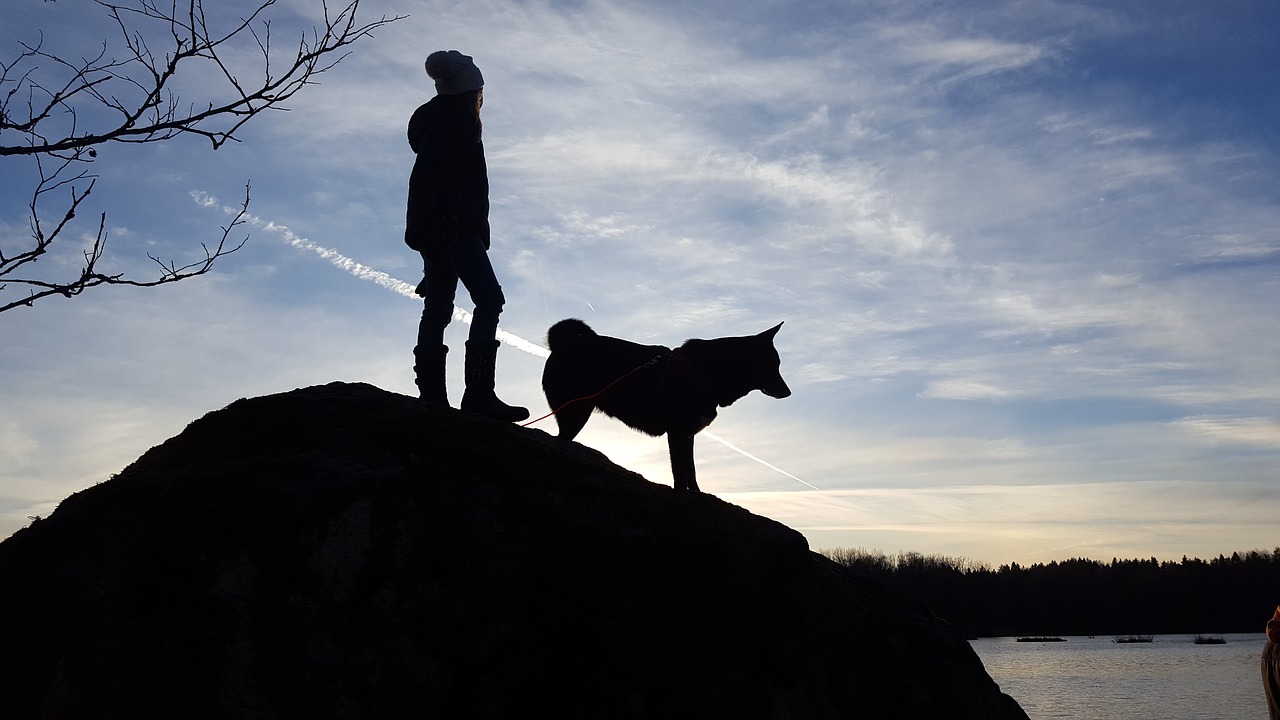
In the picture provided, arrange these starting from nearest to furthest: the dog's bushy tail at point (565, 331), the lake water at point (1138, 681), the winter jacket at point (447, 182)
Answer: the winter jacket at point (447, 182), the dog's bushy tail at point (565, 331), the lake water at point (1138, 681)

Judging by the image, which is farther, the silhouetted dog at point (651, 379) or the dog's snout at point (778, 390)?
the dog's snout at point (778, 390)

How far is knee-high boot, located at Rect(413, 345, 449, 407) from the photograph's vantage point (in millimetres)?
7723

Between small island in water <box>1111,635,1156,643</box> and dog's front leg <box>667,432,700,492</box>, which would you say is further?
small island in water <box>1111,635,1156,643</box>

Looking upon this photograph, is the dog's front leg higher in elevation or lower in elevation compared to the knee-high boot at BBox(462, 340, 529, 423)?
lower

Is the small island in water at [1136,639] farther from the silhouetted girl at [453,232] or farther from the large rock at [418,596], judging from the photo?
the silhouetted girl at [453,232]

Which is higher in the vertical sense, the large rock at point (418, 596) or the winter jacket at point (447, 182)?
the winter jacket at point (447, 182)

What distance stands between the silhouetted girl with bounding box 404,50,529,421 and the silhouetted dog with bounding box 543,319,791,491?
4.01ft

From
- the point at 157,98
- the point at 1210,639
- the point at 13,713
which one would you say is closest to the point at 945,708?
the point at 13,713

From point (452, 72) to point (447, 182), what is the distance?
100 cm

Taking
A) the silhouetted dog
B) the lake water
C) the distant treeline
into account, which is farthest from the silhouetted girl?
the distant treeline

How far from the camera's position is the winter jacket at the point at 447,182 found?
7676 mm

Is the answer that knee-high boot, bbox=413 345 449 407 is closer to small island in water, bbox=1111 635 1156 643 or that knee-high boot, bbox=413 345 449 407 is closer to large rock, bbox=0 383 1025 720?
large rock, bbox=0 383 1025 720

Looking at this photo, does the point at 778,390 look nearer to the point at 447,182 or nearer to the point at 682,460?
the point at 682,460

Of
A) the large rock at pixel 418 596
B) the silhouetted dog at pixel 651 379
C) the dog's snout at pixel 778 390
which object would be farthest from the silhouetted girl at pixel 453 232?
the dog's snout at pixel 778 390
